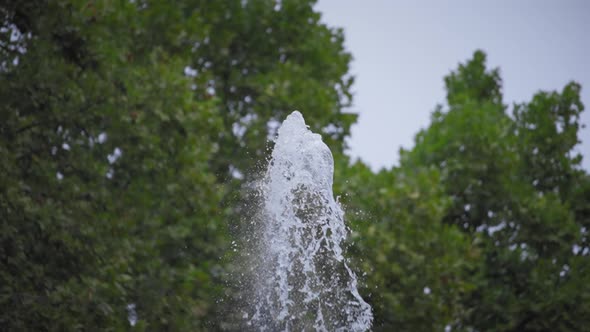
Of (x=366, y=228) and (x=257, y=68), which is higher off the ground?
(x=257, y=68)

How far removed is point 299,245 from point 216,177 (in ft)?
15.6

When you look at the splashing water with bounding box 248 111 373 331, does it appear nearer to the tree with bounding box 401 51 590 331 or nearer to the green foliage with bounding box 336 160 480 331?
the green foliage with bounding box 336 160 480 331

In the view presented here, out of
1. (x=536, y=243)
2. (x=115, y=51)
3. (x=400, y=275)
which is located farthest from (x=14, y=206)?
(x=536, y=243)

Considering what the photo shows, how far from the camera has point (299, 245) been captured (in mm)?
11797

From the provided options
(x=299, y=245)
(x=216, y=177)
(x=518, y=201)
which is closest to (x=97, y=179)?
(x=299, y=245)

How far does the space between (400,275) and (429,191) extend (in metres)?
2.20

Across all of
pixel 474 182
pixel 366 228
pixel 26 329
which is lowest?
pixel 26 329

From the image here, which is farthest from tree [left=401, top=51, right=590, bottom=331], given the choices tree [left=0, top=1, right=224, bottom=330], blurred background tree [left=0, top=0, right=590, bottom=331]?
tree [left=0, top=1, right=224, bottom=330]

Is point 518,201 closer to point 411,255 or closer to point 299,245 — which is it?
point 411,255

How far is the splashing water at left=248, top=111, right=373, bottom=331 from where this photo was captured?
1177 centimetres

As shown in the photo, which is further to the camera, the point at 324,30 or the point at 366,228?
the point at 324,30

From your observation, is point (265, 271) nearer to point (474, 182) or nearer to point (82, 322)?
point (82, 322)

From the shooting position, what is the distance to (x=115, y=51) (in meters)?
12.6

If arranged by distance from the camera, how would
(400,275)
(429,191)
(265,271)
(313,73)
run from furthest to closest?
(313,73), (429,191), (400,275), (265,271)
